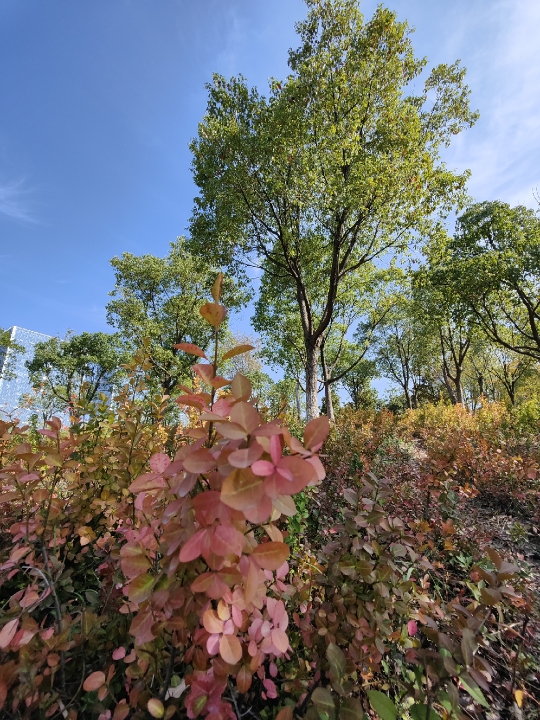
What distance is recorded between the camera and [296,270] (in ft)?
30.4

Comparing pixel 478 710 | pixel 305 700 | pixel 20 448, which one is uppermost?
pixel 20 448

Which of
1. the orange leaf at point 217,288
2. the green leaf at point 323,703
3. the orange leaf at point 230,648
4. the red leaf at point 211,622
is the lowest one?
the green leaf at point 323,703

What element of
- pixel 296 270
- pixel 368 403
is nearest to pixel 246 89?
pixel 296 270

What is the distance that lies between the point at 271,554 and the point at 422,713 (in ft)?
1.40

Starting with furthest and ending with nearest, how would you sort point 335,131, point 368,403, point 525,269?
point 368,403
point 525,269
point 335,131

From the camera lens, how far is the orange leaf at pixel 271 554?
0.56 metres

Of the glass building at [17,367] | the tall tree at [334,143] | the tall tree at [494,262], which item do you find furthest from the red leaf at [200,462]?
the glass building at [17,367]

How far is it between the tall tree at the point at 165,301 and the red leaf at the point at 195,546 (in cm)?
1650

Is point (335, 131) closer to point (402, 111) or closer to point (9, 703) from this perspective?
point (402, 111)

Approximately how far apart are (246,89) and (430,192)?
5.37 metres

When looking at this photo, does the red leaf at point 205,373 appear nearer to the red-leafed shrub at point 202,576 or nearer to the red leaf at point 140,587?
the red-leafed shrub at point 202,576

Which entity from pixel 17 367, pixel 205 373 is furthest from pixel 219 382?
pixel 17 367

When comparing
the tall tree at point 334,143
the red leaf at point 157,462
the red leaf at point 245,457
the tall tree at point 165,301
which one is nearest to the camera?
the red leaf at point 245,457

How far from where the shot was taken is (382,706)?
587mm
